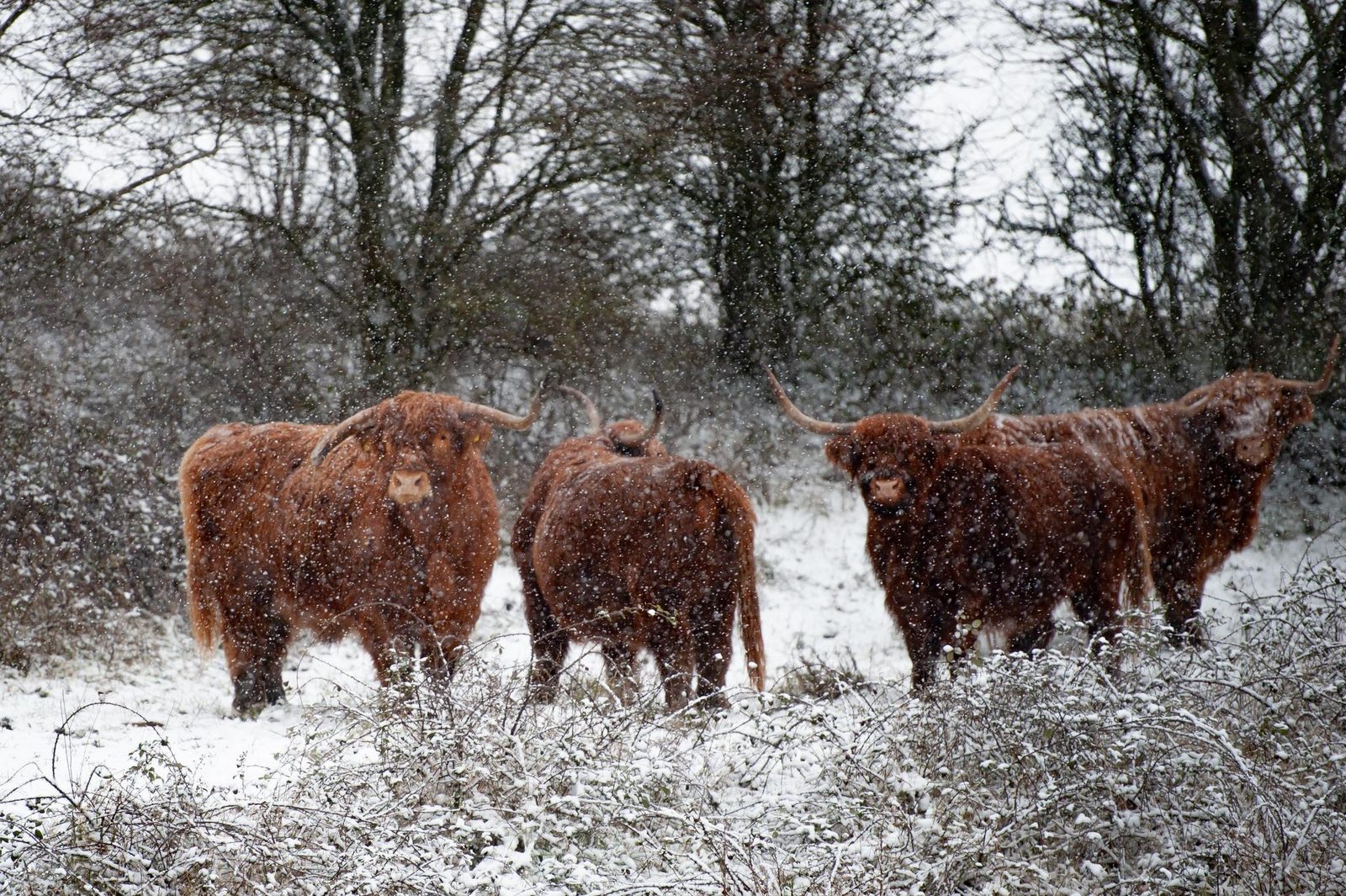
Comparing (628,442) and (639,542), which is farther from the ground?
(628,442)

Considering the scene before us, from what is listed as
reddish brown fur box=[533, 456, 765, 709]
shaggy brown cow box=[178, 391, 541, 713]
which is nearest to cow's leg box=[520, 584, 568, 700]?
reddish brown fur box=[533, 456, 765, 709]

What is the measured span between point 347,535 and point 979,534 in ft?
8.76

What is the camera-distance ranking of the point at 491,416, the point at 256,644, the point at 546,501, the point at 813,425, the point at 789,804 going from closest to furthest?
1. the point at 789,804
2. the point at 491,416
3. the point at 813,425
4. the point at 256,644
5. the point at 546,501

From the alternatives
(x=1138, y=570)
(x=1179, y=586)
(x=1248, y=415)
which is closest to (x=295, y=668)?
(x=1138, y=570)

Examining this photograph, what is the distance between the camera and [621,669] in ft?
14.9

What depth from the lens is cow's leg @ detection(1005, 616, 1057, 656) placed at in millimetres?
4871

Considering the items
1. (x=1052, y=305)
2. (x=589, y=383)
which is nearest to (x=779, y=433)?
(x=589, y=383)

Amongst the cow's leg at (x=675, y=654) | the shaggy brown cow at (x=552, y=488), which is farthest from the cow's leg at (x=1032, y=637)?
the shaggy brown cow at (x=552, y=488)

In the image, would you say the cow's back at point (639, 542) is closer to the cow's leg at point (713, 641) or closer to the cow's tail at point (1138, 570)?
the cow's leg at point (713, 641)

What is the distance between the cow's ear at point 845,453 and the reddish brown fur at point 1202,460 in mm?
1794

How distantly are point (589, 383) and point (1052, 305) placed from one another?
3572 mm

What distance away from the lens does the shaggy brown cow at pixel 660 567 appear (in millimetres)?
4707

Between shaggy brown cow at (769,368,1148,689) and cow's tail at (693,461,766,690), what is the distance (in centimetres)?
52

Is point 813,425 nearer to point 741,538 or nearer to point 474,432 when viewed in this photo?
point 741,538
